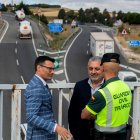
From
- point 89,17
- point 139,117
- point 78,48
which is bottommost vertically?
point 89,17

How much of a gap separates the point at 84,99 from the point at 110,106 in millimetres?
659

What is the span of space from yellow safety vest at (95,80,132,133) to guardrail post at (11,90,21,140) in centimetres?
119

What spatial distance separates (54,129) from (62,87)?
1.05 m

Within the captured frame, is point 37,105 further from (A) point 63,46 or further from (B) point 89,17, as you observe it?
(B) point 89,17

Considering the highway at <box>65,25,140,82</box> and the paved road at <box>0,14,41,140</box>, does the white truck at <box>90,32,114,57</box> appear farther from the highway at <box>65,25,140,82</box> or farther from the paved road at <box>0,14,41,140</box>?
the paved road at <box>0,14,41,140</box>

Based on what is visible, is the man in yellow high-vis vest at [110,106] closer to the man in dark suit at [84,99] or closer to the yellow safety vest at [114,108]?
the yellow safety vest at [114,108]

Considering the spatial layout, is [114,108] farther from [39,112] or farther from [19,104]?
[19,104]

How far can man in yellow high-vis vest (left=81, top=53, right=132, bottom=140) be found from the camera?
5.16 metres

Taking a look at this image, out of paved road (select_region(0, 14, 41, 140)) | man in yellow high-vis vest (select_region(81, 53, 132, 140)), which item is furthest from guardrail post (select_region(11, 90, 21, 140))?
paved road (select_region(0, 14, 41, 140))

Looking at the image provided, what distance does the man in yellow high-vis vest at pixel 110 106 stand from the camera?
516cm

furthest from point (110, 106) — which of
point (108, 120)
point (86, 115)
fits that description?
point (86, 115)

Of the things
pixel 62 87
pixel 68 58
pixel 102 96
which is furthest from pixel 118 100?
pixel 68 58

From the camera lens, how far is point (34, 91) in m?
5.30

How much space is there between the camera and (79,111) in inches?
230
